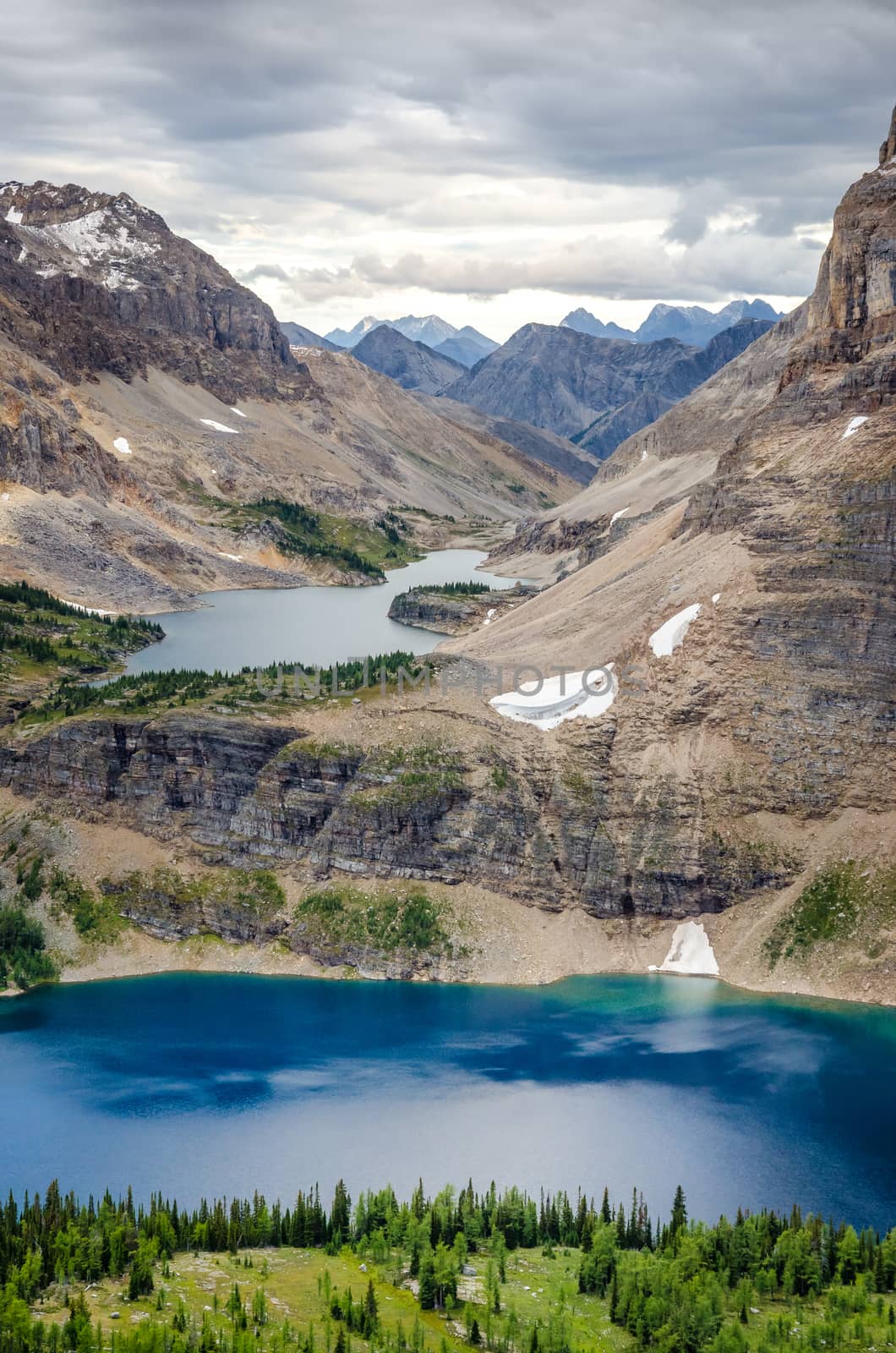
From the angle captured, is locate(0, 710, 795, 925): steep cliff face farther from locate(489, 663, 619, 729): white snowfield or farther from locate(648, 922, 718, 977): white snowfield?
locate(489, 663, 619, 729): white snowfield

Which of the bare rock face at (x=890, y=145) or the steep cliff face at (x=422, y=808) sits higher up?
the bare rock face at (x=890, y=145)

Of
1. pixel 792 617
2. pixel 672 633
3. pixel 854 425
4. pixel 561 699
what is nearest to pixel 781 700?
pixel 792 617

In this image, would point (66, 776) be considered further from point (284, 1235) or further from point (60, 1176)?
point (284, 1235)

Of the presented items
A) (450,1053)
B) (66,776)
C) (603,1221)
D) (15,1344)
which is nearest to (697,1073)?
(450,1053)

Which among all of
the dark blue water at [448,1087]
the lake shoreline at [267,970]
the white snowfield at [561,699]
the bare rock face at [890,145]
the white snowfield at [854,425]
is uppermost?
the bare rock face at [890,145]

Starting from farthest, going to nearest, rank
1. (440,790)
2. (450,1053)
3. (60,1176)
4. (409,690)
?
(409,690)
(440,790)
(450,1053)
(60,1176)

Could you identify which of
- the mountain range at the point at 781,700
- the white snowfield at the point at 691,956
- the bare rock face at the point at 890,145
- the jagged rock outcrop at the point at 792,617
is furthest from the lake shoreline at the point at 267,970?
the bare rock face at the point at 890,145

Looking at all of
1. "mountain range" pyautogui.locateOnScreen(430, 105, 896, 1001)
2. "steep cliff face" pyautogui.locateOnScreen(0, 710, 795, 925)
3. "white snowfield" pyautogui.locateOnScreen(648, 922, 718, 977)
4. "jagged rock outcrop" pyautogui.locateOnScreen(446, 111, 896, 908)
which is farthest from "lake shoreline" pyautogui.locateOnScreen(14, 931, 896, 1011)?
"jagged rock outcrop" pyautogui.locateOnScreen(446, 111, 896, 908)

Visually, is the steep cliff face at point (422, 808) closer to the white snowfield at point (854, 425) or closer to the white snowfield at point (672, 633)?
the white snowfield at point (672, 633)
